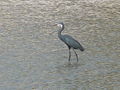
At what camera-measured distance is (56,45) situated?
18016 mm

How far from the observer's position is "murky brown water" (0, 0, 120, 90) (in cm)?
1386

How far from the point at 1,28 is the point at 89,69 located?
691 cm

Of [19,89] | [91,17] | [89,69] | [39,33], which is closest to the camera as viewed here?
[19,89]

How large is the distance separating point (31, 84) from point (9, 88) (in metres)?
0.78

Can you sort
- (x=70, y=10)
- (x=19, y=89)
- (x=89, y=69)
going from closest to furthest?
(x=19, y=89) → (x=89, y=69) → (x=70, y=10)

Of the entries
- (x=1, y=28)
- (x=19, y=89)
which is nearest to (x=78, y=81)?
(x=19, y=89)

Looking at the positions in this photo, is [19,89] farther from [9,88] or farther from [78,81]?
[78,81]

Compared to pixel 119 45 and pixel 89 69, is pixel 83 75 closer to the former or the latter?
pixel 89 69

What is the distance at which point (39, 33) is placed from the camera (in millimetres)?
19953

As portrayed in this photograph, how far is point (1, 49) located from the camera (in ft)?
56.2

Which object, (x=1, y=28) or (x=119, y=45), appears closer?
(x=119, y=45)

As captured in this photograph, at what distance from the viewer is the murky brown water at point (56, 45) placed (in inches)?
546

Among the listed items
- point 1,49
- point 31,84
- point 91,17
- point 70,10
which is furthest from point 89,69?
point 70,10

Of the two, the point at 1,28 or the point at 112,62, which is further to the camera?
the point at 1,28
